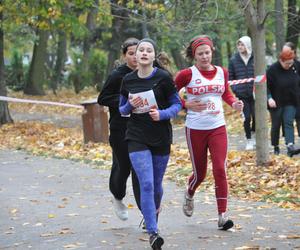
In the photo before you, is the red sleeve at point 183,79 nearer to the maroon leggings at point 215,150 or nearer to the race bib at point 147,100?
the maroon leggings at point 215,150

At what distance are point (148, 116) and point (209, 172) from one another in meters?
5.28

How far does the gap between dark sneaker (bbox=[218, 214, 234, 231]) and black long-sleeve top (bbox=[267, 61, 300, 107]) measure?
18.6ft

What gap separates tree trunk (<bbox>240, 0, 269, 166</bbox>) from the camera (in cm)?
1125

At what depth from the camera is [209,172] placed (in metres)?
11.9

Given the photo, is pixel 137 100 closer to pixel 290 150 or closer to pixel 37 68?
pixel 290 150

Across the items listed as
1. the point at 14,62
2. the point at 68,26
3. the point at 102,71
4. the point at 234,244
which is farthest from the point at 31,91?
the point at 234,244

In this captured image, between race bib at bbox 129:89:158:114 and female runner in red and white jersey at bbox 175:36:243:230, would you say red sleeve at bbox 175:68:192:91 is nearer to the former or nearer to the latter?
female runner in red and white jersey at bbox 175:36:243:230

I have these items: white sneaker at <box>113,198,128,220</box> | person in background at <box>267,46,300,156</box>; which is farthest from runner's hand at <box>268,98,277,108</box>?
white sneaker at <box>113,198,128,220</box>

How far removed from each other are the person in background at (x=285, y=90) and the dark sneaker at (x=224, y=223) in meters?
5.57

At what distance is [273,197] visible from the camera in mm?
9836

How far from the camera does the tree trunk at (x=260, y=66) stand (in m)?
11.2

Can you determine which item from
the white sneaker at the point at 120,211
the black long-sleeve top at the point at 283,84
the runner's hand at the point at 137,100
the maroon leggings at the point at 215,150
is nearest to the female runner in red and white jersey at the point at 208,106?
the maroon leggings at the point at 215,150

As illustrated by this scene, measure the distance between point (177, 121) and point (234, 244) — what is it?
646 inches

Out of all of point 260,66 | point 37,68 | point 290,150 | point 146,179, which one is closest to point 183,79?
point 146,179
